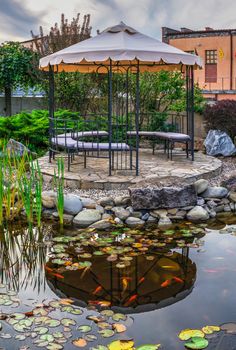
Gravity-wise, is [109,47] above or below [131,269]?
above

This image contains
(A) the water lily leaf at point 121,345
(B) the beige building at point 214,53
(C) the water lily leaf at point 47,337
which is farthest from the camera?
(B) the beige building at point 214,53

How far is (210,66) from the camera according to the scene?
86.6 ft

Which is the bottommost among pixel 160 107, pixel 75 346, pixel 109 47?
pixel 75 346

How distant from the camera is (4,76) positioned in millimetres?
15594

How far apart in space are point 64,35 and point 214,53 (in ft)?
45.0

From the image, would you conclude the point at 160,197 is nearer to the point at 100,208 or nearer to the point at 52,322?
the point at 100,208

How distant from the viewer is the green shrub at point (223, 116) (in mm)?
10719

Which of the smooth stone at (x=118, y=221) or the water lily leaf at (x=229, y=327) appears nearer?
the water lily leaf at (x=229, y=327)

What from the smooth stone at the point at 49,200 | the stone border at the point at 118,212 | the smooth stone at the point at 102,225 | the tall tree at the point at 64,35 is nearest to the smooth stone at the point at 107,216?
the stone border at the point at 118,212

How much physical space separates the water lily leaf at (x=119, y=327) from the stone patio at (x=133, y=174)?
130 inches

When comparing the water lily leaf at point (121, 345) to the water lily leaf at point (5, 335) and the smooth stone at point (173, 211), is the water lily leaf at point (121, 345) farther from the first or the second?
the smooth stone at point (173, 211)

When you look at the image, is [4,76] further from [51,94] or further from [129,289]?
[129,289]

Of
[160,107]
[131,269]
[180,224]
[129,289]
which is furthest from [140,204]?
[160,107]

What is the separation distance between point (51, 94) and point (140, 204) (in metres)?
3.46
